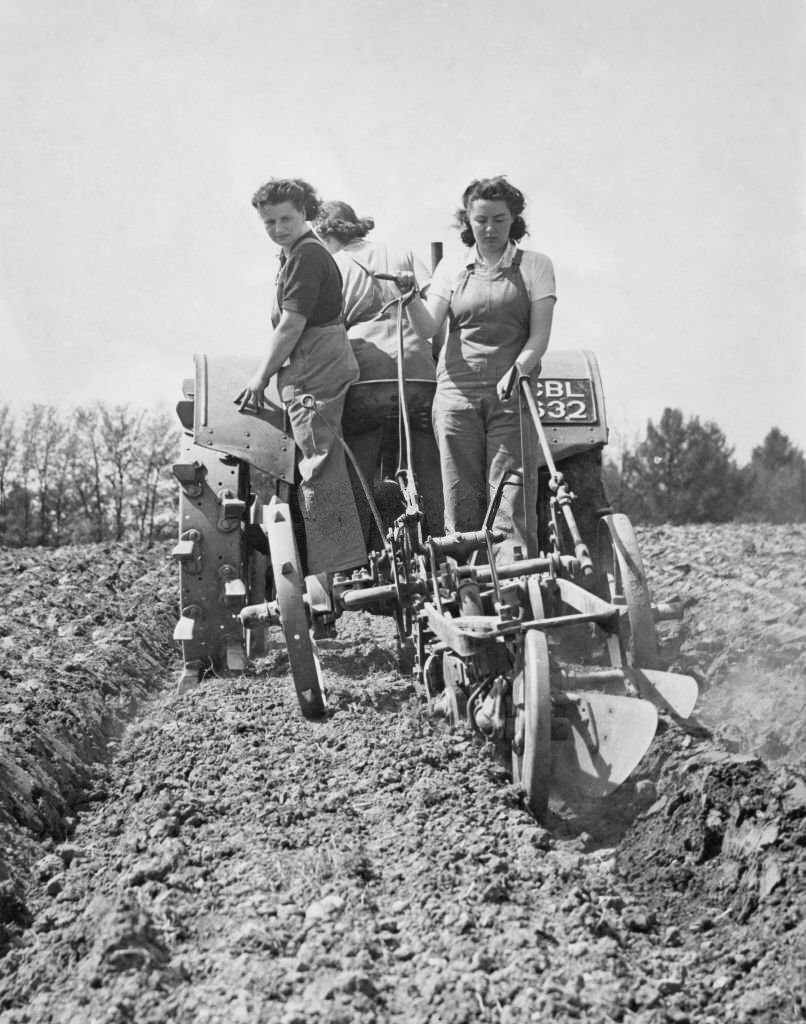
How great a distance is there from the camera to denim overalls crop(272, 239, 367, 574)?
5.33 meters

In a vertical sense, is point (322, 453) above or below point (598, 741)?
above

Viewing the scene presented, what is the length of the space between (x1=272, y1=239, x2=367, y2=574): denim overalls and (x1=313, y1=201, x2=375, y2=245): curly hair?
2.93 ft

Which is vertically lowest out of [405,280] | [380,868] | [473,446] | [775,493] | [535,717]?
[380,868]

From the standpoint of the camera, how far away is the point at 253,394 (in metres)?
5.34

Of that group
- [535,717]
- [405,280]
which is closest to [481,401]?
[405,280]

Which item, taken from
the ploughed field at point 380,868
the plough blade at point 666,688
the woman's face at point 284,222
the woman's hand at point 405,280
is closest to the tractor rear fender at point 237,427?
the woman's face at point 284,222

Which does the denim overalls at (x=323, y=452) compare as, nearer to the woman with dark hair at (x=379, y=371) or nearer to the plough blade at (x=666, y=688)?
the woman with dark hair at (x=379, y=371)

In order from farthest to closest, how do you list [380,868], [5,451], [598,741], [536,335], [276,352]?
[5,451], [276,352], [536,335], [598,741], [380,868]

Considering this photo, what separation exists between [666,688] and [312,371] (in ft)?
7.64

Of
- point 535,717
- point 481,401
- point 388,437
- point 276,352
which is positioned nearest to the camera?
point 535,717

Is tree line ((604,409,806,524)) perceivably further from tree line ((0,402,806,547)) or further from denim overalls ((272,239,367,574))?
denim overalls ((272,239,367,574))

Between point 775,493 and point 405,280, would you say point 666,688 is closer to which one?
point 405,280

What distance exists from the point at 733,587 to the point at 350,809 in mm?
4647

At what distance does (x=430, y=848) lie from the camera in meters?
3.12
